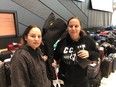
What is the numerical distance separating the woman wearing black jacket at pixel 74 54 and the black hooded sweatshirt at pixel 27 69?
0.38 m

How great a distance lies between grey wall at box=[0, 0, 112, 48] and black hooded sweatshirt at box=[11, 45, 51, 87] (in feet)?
4.00

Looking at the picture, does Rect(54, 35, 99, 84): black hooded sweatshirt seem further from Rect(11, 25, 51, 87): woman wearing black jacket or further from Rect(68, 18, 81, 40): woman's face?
Rect(11, 25, 51, 87): woman wearing black jacket

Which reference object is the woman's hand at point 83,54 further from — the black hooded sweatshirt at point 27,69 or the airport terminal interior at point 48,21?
the black hooded sweatshirt at point 27,69

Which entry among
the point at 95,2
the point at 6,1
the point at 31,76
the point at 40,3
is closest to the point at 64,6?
the point at 40,3

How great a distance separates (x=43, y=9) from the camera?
3207 mm

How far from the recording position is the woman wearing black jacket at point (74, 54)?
5.56ft

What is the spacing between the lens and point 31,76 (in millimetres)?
1269

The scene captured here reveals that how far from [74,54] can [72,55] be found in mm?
24

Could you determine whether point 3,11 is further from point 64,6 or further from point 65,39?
point 64,6

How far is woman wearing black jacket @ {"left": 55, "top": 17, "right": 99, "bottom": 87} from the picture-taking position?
1.69 m

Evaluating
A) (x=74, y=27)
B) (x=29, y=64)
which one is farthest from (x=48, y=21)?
(x=29, y=64)

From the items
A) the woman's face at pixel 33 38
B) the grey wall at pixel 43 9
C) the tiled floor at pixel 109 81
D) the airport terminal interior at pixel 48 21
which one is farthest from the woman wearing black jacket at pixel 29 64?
the tiled floor at pixel 109 81

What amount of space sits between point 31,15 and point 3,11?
66 centimetres

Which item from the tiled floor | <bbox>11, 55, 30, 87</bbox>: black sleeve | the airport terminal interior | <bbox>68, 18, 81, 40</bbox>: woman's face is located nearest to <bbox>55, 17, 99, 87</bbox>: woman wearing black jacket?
<bbox>68, 18, 81, 40</bbox>: woman's face
